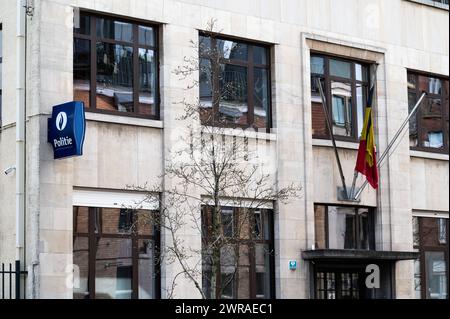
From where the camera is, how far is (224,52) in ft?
77.9

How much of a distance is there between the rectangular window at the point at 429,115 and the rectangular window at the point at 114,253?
33.0 feet

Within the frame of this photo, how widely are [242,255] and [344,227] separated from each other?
3.98 metres

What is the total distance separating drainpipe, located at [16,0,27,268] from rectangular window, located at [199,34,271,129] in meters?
4.24

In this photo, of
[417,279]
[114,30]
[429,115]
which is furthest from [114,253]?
[429,115]

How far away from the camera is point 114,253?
21.0 metres

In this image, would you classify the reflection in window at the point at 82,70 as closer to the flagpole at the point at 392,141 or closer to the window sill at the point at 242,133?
the window sill at the point at 242,133

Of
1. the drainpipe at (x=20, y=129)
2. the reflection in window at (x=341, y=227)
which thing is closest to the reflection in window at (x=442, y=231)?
the reflection in window at (x=341, y=227)

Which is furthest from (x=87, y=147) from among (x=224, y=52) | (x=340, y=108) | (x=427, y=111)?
(x=427, y=111)

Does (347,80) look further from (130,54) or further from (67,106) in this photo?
(67,106)

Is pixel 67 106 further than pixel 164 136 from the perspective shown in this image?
No

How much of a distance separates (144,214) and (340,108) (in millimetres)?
7484

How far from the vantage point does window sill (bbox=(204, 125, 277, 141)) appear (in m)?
22.6

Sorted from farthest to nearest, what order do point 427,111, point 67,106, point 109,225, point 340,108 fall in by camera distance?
1. point 427,111
2. point 340,108
3. point 109,225
4. point 67,106

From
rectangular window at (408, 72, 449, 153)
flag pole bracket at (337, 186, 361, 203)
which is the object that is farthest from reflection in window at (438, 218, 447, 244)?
flag pole bracket at (337, 186, 361, 203)
